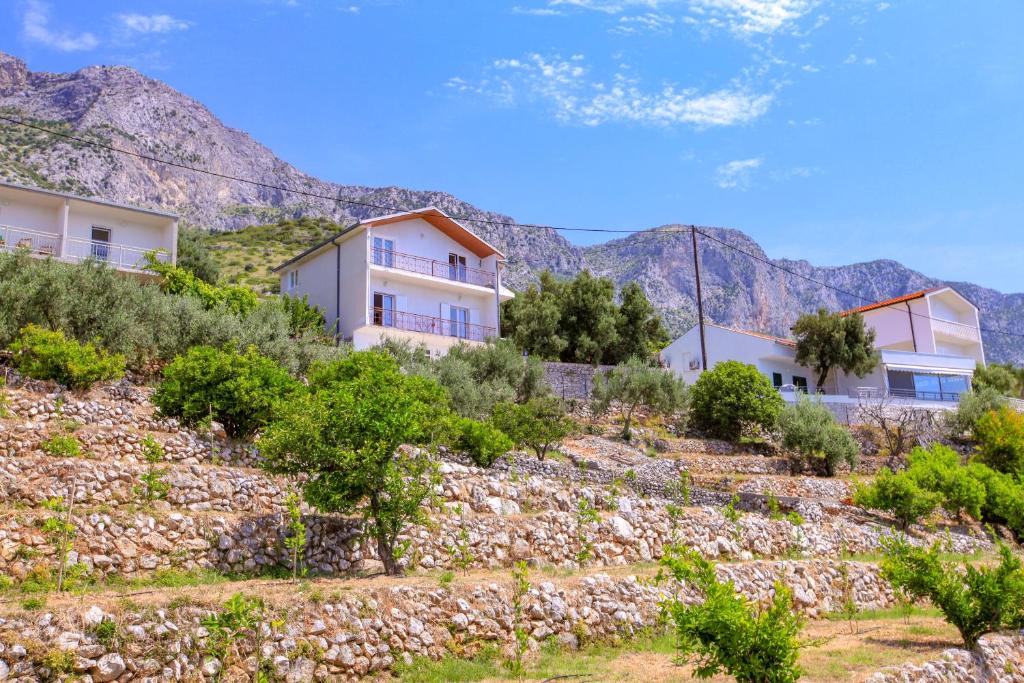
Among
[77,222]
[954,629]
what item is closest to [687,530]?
[954,629]

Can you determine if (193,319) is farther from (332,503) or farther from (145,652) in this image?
(145,652)

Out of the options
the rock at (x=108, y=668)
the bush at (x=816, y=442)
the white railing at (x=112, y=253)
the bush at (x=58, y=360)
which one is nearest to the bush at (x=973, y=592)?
the rock at (x=108, y=668)

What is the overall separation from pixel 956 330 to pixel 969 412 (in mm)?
19456

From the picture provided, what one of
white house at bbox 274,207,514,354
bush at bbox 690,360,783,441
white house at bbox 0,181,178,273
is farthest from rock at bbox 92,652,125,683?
bush at bbox 690,360,783,441

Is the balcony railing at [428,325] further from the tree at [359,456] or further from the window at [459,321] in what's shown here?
the tree at [359,456]

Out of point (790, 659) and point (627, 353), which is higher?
point (627, 353)

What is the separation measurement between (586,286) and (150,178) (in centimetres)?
8630

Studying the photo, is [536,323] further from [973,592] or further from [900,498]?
[973,592]

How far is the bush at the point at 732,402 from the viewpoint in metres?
32.2

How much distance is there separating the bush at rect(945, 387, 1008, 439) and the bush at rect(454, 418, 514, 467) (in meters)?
27.3

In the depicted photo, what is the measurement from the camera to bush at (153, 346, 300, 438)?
669 inches

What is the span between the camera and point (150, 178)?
107312 mm

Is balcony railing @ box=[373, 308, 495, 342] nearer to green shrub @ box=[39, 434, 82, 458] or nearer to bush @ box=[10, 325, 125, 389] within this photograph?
bush @ box=[10, 325, 125, 389]

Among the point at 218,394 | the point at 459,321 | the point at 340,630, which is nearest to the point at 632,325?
the point at 459,321
